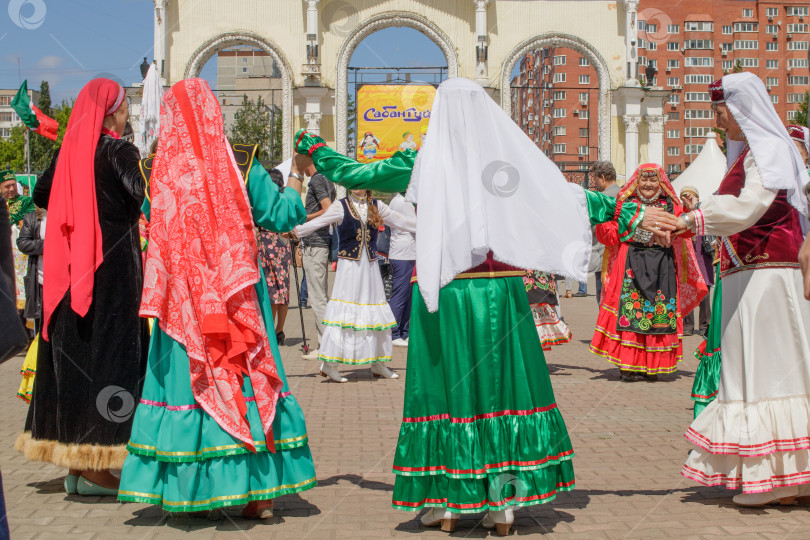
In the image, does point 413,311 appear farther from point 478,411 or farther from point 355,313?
point 355,313

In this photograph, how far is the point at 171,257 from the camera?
462 centimetres

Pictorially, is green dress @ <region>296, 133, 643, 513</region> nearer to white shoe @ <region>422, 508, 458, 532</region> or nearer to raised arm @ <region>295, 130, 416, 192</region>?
white shoe @ <region>422, 508, 458, 532</region>

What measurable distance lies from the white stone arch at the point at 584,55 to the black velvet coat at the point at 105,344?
28.2m

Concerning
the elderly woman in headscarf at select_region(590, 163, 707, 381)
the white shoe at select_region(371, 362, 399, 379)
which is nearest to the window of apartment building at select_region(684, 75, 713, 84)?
the elderly woman in headscarf at select_region(590, 163, 707, 381)

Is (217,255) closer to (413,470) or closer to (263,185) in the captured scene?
(263,185)

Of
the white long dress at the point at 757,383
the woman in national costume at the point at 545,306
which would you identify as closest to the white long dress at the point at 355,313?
the woman in national costume at the point at 545,306

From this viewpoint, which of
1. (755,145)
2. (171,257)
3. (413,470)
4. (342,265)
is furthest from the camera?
(342,265)

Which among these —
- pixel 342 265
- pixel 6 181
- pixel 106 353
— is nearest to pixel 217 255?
pixel 106 353

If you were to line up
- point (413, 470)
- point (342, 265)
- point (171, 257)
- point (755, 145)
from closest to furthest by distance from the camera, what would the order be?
point (413, 470) → point (171, 257) → point (755, 145) → point (342, 265)

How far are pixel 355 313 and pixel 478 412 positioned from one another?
551 centimetres

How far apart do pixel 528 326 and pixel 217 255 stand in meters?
1.59

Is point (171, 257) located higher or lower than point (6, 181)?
lower

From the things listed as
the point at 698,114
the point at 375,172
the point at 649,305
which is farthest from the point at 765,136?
the point at 698,114

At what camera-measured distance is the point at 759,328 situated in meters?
4.97
